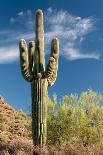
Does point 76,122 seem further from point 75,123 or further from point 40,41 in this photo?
point 40,41

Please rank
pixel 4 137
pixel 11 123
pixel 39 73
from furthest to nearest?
pixel 11 123 < pixel 4 137 < pixel 39 73

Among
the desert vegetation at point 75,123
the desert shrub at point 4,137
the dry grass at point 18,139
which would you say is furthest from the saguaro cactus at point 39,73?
the desert shrub at point 4,137

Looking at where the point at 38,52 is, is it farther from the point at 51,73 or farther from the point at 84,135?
the point at 84,135

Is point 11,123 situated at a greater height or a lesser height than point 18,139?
greater

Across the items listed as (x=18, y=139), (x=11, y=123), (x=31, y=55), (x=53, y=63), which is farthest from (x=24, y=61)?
(x=11, y=123)

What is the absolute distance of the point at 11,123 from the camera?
38.0m

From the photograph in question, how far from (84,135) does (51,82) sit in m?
5.10

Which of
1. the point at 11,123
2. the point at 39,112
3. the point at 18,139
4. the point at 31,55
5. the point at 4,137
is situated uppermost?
the point at 11,123

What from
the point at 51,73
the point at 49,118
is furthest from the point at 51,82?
the point at 49,118

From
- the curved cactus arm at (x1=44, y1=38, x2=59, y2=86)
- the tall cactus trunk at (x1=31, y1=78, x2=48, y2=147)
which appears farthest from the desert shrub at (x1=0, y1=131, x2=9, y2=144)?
the curved cactus arm at (x1=44, y1=38, x2=59, y2=86)

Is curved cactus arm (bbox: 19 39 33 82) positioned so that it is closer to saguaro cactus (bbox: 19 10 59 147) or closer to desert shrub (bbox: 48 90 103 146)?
saguaro cactus (bbox: 19 10 59 147)

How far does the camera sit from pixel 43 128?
19.2 metres

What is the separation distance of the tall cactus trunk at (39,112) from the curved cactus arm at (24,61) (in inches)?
19.8

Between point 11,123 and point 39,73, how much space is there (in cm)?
1918
